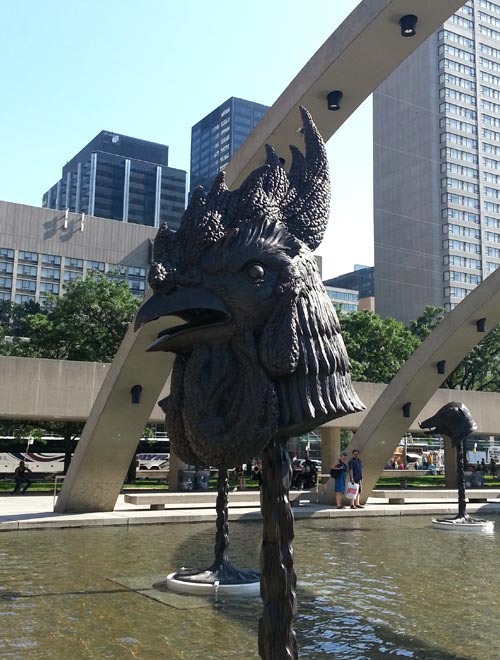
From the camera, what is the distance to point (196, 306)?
3.05 m

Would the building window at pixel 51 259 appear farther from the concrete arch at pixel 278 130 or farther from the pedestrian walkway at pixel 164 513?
the concrete arch at pixel 278 130

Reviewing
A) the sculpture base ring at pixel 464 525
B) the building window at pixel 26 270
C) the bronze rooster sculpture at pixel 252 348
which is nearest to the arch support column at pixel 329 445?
the sculpture base ring at pixel 464 525

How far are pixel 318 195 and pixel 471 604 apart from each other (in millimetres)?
6226

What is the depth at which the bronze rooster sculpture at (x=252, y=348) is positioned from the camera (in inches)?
118

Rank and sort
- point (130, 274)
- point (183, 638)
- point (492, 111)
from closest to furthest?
1. point (183, 638)
2. point (130, 274)
3. point (492, 111)

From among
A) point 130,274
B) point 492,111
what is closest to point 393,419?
point 130,274

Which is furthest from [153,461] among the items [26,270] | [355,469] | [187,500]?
[26,270]

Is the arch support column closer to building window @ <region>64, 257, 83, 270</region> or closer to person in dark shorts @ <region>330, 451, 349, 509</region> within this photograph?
person in dark shorts @ <region>330, 451, 349, 509</region>

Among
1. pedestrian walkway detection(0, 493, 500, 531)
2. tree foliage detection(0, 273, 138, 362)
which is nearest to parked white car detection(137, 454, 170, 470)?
tree foliage detection(0, 273, 138, 362)

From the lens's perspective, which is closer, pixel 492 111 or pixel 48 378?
pixel 48 378

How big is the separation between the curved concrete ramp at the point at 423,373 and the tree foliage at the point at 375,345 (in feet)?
78.4

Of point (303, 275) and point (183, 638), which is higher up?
point (303, 275)

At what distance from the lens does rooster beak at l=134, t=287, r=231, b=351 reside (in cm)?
305

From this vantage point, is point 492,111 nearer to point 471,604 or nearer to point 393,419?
point 393,419
